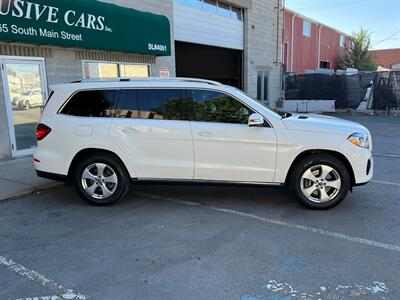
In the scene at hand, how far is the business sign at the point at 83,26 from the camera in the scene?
303 inches

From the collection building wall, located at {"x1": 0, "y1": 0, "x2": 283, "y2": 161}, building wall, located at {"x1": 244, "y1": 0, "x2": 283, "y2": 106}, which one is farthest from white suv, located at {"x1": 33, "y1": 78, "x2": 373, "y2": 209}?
building wall, located at {"x1": 244, "y1": 0, "x2": 283, "y2": 106}

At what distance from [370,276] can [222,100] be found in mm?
3006

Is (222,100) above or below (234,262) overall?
above

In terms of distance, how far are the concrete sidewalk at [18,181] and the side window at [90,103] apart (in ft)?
5.55

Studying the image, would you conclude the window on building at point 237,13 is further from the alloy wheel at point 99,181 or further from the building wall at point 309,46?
the alloy wheel at point 99,181

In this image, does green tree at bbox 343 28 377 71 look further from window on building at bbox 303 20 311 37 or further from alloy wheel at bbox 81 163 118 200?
alloy wheel at bbox 81 163 118 200

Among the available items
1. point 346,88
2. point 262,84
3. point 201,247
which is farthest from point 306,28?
point 201,247

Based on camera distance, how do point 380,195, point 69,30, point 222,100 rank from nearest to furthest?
1. point 222,100
2. point 380,195
3. point 69,30

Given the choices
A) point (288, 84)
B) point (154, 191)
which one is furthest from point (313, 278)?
point (288, 84)

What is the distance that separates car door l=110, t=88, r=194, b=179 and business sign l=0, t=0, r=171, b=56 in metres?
3.98

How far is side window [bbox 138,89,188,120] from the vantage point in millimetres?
5449

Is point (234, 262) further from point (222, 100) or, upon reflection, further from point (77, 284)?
point (222, 100)

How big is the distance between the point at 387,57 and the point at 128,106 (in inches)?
2925

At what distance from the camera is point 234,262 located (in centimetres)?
376
